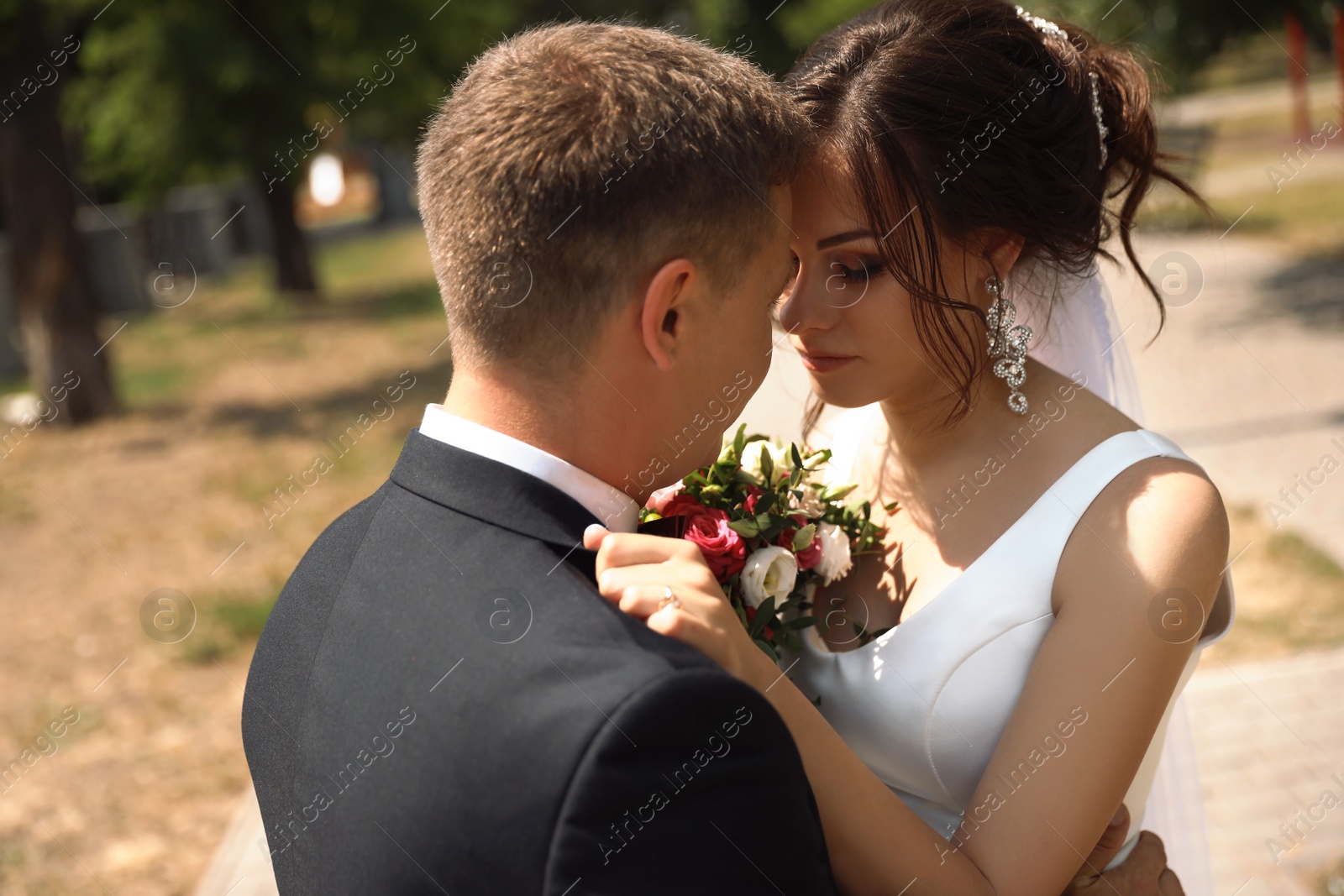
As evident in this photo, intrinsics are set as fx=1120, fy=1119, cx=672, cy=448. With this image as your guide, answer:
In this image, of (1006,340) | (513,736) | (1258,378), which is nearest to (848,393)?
(1006,340)

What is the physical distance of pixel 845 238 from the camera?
2264 millimetres

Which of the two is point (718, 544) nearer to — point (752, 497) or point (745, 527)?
point (745, 527)

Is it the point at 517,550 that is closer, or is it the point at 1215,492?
the point at 517,550

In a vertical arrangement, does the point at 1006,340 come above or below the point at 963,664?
above

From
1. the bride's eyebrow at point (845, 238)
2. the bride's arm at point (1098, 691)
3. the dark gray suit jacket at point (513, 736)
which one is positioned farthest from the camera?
the bride's eyebrow at point (845, 238)

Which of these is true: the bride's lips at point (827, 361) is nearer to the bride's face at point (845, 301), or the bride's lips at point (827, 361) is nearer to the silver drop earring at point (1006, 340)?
the bride's face at point (845, 301)

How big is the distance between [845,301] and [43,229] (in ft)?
36.6

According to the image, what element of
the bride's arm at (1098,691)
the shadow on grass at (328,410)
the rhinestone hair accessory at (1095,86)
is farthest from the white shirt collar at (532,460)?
the shadow on grass at (328,410)

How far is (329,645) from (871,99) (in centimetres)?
151

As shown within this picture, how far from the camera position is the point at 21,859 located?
4.82 meters

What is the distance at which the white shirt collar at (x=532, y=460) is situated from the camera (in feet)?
5.33

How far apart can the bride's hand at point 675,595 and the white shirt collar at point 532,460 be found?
3.1 inches

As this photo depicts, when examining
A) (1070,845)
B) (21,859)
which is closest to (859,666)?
(1070,845)

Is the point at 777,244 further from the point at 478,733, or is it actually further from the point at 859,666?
the point at 859,666
